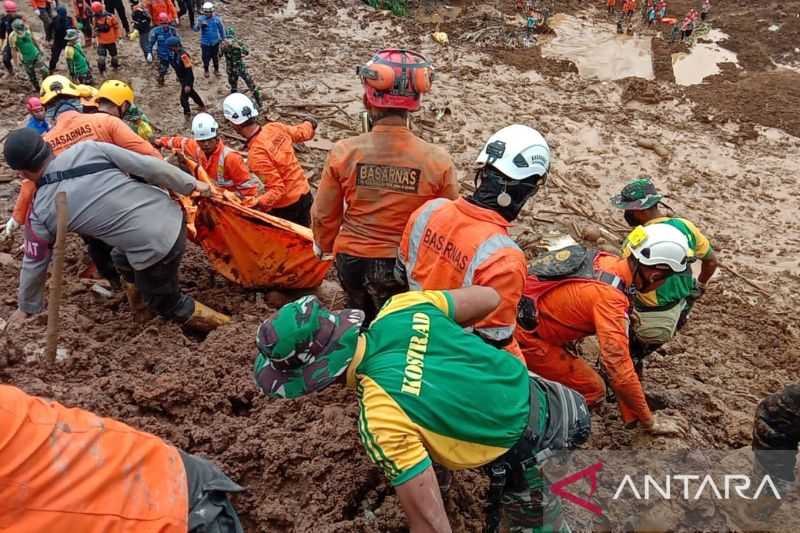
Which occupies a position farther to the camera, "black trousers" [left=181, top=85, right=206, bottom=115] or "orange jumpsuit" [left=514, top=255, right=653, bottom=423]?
"black trousers" [left=181, top=85, right=206, bottom=115]

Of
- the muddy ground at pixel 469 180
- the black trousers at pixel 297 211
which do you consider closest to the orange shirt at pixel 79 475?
the muddy ground at pixel 469 180

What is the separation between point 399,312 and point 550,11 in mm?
15619

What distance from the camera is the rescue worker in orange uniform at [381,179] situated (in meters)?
3.02

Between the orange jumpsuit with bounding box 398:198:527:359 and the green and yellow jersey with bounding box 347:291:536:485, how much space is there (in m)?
0.45

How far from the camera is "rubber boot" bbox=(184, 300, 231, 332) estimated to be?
13.3 ft

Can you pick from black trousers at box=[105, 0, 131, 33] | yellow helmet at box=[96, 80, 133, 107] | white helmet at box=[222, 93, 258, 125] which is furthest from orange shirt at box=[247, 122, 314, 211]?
black trousers at box=[105, 0, 131, 33]

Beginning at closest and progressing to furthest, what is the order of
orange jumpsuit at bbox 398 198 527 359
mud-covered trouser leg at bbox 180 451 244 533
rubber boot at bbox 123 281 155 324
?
mud-covered trouser leg at bbox 180 451 244 533, orange jumpsuit at bbox 398 198 527 359, rubber boot at bbox 123 281 155 324

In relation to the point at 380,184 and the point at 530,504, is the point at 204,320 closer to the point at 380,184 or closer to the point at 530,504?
the point at 380,184

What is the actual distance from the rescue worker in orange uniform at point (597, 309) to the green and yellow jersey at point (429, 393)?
1277 millimetres

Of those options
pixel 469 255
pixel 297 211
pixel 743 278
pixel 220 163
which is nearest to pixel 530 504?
pixel 469 255

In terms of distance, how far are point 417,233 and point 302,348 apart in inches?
46.3

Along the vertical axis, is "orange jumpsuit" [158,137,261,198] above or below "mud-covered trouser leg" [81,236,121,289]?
above

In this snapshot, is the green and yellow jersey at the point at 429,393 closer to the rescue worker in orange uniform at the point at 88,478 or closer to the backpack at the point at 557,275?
the rescue worker in orange uniform at the point at 88,478

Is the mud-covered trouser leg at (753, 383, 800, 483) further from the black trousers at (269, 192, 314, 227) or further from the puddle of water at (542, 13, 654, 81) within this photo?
the puddle of water at (542, 13, 654, 81)
